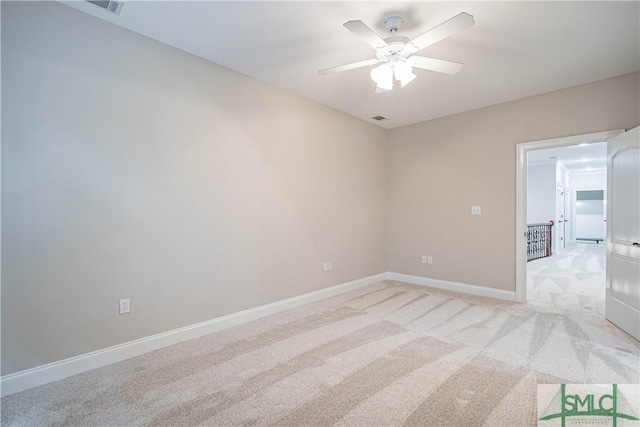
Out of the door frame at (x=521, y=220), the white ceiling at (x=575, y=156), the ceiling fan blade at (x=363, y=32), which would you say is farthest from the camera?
the white ceiling at (x=575, y=156)

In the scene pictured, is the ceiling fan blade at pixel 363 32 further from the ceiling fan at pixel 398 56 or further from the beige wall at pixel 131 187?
the beige wall at pixel 131 187

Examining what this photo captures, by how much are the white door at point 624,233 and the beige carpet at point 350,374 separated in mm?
219

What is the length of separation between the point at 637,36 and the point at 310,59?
9.06 feet

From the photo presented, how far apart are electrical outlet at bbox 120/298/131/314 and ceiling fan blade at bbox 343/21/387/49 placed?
103 inches

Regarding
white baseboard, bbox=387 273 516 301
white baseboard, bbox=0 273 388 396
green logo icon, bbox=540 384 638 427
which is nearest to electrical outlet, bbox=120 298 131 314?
white baseboard, bbox=0 273 388 396

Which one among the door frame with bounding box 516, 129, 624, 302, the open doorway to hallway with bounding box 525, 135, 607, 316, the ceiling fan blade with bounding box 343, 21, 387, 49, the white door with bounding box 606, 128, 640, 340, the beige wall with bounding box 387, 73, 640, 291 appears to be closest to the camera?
the ceiling fan blade with bounding box 343, 21, 387, 49

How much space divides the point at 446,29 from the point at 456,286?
A: 11.9 feet

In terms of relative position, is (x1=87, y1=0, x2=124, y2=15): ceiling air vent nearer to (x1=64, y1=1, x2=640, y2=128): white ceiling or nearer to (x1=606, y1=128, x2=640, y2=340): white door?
(x1=64, y1=1, x2=640, y2=128): white ceiling

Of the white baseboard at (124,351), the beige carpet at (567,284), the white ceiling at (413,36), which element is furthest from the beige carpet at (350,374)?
the white ceiling at (413,36)

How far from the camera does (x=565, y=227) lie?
10.4m

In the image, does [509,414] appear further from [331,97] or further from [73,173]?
[331,97]

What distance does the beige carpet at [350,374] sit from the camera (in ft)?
5.76

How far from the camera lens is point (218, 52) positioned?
2811mm

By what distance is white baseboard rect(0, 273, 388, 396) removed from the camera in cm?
201
